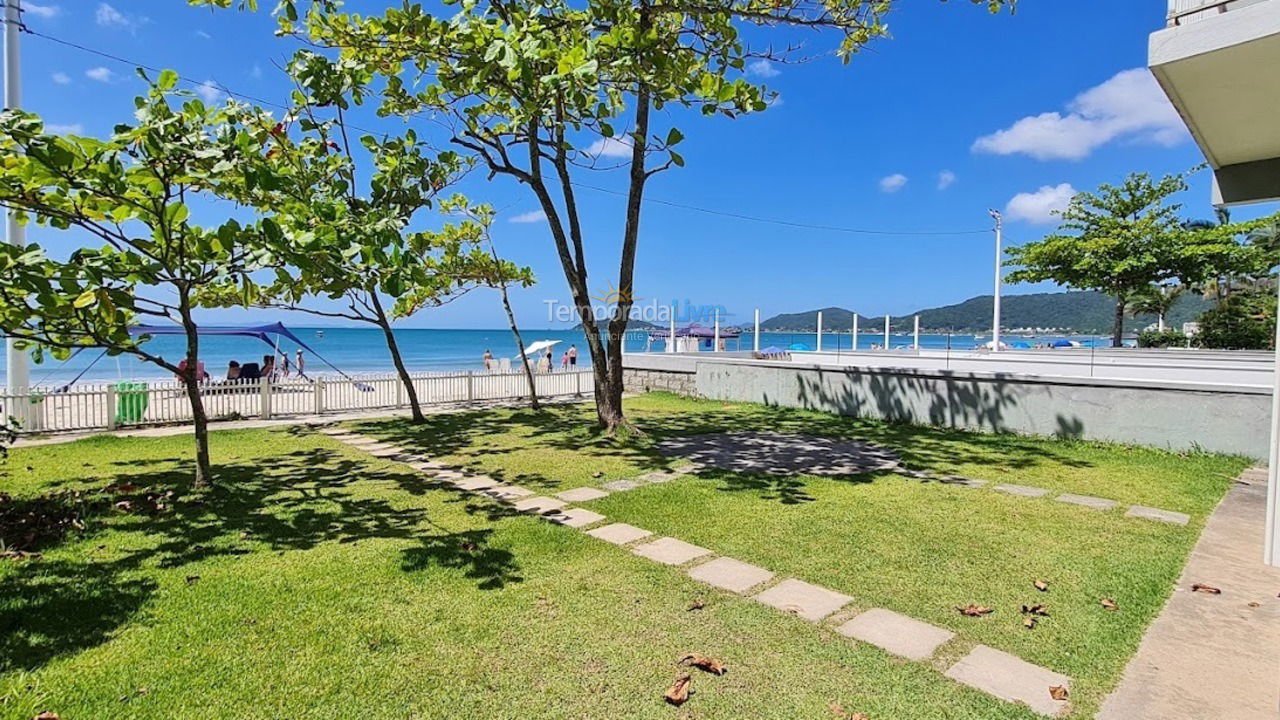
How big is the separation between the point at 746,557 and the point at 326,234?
3289mm

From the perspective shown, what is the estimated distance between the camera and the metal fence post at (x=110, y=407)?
9289mm

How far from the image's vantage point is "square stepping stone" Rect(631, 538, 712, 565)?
375cm

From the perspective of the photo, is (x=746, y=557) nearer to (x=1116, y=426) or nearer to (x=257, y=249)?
(x=257, y=249)

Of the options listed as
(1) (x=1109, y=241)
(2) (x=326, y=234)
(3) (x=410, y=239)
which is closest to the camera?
(2) (x=326, y=234)

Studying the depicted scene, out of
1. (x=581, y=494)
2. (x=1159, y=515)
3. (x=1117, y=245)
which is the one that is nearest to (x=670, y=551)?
(x=581, y=494)

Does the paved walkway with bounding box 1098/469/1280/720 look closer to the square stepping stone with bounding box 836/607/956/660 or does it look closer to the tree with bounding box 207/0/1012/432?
the square stepping stone with bounding box 836/607/956/660

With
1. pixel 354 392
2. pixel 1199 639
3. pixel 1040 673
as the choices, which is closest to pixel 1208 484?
pixel 1199 639

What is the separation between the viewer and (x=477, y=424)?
1020 cm

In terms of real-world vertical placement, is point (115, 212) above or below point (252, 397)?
above

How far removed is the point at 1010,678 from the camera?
7.77 feet

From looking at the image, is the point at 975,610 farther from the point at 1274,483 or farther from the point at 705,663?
the point at 1274,483

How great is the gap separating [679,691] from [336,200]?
12.4 feet

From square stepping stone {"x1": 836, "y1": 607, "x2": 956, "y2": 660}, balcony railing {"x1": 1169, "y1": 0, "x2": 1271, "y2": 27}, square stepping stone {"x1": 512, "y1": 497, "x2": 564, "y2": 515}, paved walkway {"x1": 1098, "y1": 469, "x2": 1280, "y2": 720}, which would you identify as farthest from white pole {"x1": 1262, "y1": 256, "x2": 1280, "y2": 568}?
square stepping stone {"x1": 512, "y1": 497, "x2": 564, "y2": 515}

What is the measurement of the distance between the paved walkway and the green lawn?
0.09 metres
